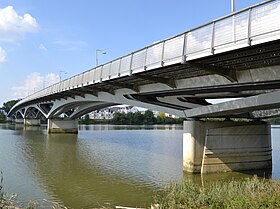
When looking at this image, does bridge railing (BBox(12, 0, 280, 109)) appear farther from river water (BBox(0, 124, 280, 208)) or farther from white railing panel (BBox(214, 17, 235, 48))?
river water (BBox(0, 124, 280, 208))

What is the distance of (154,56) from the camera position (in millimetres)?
15828

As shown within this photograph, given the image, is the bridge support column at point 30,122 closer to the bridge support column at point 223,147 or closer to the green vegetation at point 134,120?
the green vegetation at point 134,120

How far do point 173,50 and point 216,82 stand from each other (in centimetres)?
251

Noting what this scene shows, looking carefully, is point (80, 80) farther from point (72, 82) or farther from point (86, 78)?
point (72, 82)

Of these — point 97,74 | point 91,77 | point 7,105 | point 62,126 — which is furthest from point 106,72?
point 7,105

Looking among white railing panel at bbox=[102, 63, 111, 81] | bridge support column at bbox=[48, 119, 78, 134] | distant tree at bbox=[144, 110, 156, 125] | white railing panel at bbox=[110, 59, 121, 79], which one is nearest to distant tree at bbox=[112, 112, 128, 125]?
distant tree at bbox=[144, 110, 156, 125]

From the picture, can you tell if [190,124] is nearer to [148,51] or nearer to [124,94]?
[148,51]

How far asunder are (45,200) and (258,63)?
960cm

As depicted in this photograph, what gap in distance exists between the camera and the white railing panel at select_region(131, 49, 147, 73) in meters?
16.9

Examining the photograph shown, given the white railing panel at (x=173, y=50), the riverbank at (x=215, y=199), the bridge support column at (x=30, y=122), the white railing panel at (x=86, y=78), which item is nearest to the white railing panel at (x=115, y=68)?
the white railing panel at (x=86, y=78)

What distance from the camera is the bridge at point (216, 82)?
1085 cm

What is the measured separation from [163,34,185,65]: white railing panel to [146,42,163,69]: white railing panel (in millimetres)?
427

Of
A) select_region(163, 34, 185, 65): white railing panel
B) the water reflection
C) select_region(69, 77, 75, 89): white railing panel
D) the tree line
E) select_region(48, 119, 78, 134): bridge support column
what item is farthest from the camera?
the tree line

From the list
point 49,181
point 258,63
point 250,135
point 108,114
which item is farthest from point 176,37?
point 108,114
